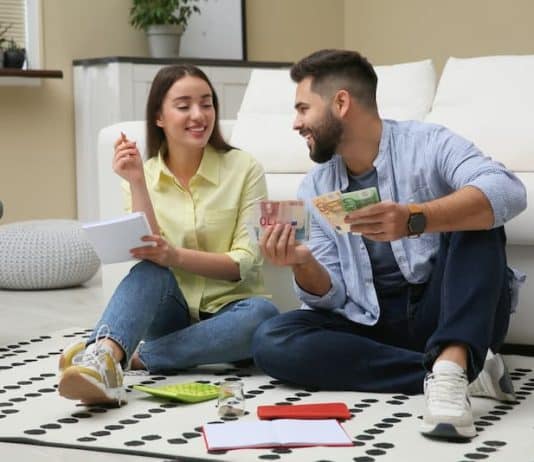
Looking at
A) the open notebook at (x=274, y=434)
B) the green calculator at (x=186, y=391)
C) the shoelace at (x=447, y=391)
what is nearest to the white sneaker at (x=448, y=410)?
the shoelace at (x=447, y=391)

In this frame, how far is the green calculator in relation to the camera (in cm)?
267

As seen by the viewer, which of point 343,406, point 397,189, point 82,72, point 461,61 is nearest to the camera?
point 343,406

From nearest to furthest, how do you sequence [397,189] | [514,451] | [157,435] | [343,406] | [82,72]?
[514,451] → [157,435] → [343,406] → [397,189] → [82,72]

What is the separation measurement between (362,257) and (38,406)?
834 millimetres

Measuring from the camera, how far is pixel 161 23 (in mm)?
6250

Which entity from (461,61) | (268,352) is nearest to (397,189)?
(268,352)

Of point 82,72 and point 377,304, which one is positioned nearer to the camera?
point 377,304

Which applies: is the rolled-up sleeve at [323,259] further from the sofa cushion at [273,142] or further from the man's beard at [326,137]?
the sofa cushion at [273,142]

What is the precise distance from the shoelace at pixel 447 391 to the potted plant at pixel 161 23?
4169mm

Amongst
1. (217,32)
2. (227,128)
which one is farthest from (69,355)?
(217,32)

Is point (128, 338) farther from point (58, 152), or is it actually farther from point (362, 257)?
point (58, 152)

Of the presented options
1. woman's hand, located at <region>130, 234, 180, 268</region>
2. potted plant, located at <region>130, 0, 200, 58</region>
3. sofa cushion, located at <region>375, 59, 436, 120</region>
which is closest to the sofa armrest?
sofa cushion, located at <region>375, 59, 436, 120</region>

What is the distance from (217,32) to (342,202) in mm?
4443

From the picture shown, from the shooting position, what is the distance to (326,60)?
2.71 m
